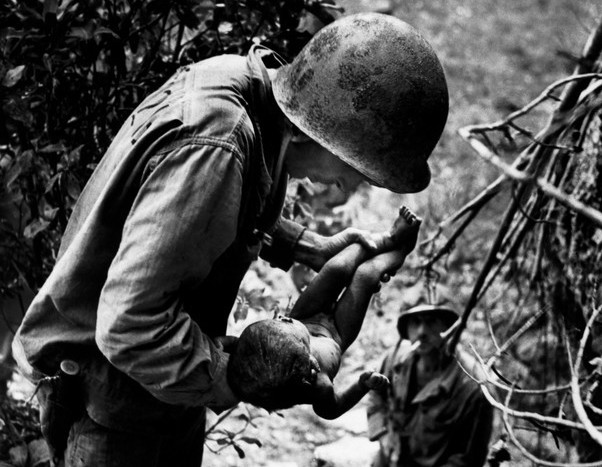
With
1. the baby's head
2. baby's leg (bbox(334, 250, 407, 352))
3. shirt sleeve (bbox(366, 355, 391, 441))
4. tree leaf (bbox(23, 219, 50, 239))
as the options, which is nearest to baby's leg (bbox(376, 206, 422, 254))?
baby's leg (bbox(334, 250, 407, 352))

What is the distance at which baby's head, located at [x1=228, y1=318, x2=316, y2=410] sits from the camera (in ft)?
7.82

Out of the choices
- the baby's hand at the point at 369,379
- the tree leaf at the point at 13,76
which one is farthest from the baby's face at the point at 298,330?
the tree leaf at the point at 13,76

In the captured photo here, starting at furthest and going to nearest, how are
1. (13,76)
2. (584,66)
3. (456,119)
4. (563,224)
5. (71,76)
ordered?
(456,119) < (563,224) < (584,66) < (71,76) < (13,76)

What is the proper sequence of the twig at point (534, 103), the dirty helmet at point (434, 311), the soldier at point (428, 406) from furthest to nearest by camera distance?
the soldier at point (428, 406), the dirty helmet at point (434, 311), the twig at point (534, 103)

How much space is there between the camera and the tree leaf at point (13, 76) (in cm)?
319

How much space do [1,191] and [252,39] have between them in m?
1.12

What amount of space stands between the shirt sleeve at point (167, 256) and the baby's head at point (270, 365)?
0.16 m

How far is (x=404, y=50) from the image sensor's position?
93.4 inches

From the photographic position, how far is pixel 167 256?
2.17m

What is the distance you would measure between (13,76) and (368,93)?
1429 millimetres

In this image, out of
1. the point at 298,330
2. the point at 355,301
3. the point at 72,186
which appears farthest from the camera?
the point at 72,186

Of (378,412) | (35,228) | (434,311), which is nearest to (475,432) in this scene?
(378,412)

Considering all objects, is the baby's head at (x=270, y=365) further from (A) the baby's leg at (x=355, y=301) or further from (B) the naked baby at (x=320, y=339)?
(A) the baby's leg at (x=355, y=301)

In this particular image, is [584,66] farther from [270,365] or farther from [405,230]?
[270,365]
